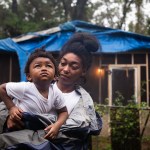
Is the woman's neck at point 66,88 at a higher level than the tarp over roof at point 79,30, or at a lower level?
lower

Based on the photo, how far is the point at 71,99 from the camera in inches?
87.4

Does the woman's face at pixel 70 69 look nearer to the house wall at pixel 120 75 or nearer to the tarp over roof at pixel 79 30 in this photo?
the tarp over roof at pixel 79 30

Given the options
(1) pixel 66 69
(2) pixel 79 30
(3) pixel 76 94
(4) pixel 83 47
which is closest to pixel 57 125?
(3) pixel 76 94

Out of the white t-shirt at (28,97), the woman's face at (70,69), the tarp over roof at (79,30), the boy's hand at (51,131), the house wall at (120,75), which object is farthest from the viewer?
the house wall at (120,75)

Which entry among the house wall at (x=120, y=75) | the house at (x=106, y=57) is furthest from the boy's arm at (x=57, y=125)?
the house wall at (x=120, y=75)

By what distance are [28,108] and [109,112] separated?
3.94 m

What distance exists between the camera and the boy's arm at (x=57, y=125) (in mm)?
1754

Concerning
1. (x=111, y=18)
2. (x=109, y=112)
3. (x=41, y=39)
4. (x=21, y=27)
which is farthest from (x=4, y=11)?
(x=109, y=112)

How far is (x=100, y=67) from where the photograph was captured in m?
12.8

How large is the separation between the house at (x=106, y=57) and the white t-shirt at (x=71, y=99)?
809 centimetres

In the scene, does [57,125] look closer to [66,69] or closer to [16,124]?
[16,124]

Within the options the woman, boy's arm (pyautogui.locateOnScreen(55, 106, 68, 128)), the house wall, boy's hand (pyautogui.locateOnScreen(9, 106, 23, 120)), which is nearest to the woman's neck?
the woman

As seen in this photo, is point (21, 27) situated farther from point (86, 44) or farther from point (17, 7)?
point (86, 44)

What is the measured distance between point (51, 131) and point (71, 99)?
1.63 feet
